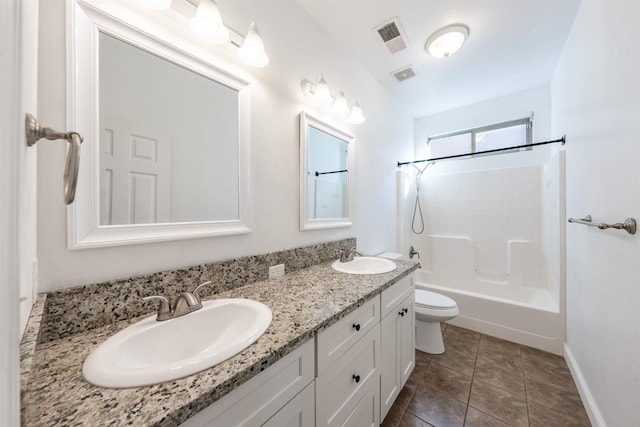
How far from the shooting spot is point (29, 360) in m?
0.43

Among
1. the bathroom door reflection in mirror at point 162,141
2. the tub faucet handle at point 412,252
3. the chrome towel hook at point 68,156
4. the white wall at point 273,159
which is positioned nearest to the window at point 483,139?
the white wall at point 273,159

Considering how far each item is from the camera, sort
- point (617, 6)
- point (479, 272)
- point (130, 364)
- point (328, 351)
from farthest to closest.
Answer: point (479, 272) → point (617, 6) → point (328, 351) → point (130, 364)

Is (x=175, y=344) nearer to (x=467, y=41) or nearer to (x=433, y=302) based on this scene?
(x=433, y=302)

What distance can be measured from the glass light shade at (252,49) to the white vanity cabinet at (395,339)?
1327 millimetres

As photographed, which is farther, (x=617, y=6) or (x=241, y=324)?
(x=617, y=6)

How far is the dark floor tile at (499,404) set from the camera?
1.31 metres

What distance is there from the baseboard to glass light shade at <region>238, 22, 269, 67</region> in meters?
2.48

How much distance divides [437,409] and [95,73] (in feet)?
7.44

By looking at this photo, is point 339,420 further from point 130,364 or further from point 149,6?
point 149,6

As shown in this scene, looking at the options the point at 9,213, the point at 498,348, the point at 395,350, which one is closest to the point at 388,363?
the point at 395,350

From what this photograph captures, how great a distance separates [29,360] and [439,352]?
2.29 meters

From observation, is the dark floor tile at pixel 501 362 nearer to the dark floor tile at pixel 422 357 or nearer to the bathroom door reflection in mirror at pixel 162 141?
the dark floor tile at pixel 422 357

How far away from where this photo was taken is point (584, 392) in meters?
1.38

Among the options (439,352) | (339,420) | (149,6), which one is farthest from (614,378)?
(149,6)
